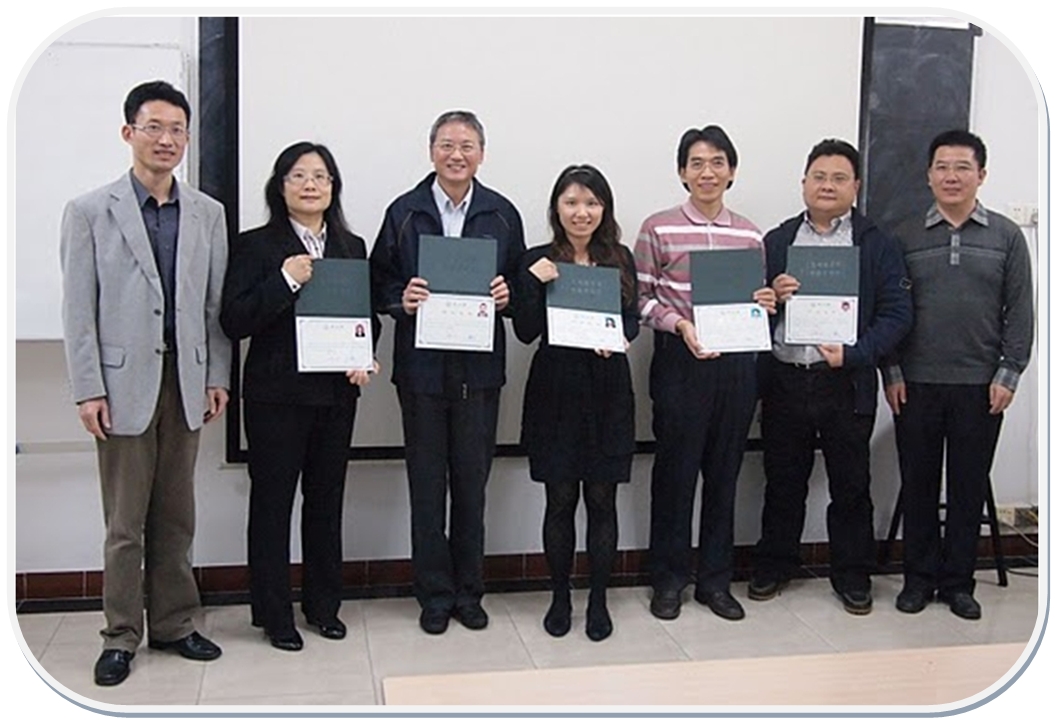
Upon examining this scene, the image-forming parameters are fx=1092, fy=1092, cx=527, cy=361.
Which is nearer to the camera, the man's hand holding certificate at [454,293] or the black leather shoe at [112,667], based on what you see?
the black leather shoe at [112,667]

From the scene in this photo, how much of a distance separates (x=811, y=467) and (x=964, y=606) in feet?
2.06

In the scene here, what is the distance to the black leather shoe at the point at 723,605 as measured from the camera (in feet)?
11.0

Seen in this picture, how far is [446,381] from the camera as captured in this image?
308 cm

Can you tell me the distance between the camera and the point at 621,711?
167cm

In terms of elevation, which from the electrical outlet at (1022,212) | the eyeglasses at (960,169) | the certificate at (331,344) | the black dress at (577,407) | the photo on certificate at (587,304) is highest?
the eyeglasses at (960,169)

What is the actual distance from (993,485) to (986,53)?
4.97 feet

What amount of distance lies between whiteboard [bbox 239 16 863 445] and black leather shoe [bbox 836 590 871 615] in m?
0.80

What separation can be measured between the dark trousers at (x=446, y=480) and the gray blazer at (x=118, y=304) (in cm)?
70

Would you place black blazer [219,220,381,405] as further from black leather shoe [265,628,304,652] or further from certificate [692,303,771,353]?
certificate [692,303,771,353]

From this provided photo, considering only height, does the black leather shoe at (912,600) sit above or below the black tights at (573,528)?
below

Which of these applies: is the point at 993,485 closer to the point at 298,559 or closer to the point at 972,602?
the point at 972,602

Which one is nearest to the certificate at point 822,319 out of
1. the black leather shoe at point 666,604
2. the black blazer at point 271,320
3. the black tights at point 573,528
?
the black tights at point 573,528

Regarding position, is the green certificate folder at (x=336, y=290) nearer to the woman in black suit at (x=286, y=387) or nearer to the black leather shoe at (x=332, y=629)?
the woman in black suit at (x=286, y=387)

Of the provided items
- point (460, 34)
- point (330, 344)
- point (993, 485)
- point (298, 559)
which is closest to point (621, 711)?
point (330, 344)
